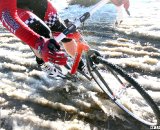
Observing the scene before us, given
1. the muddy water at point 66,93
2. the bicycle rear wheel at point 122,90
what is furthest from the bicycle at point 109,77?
the muddy water at point 66,93

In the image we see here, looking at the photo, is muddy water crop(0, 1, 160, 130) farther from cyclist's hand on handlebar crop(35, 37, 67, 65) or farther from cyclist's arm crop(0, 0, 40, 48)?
cyclist's arm crop(0, 0, 40, 48)

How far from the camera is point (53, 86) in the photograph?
636cm

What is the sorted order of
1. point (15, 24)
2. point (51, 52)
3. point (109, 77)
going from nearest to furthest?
point (51, 52) < point (15, 24) < point (109, 77)

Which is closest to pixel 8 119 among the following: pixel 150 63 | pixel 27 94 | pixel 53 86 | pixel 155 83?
pixel 27 94

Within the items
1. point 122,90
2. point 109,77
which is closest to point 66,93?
point 109,77

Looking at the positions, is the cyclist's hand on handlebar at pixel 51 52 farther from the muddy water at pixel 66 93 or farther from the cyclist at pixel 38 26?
the muddy water at pixel 66 93

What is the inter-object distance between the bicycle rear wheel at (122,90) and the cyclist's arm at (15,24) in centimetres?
96

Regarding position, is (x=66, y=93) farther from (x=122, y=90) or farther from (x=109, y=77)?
(x=122, y=90)

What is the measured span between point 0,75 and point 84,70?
226cm

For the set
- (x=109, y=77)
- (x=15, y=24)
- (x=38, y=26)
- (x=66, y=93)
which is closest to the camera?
(x=15, y=24)

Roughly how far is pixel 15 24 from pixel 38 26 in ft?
3.20

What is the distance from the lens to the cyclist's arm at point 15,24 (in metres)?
4.57

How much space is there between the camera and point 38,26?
5.68 m

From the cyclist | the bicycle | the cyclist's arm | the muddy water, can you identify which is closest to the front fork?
the bicycle
